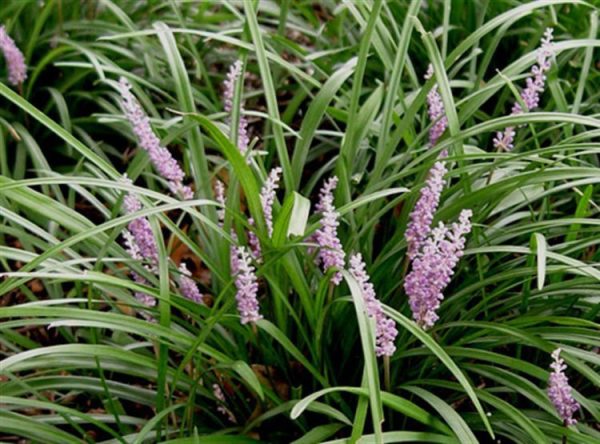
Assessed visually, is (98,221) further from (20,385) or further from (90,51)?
(20,385)

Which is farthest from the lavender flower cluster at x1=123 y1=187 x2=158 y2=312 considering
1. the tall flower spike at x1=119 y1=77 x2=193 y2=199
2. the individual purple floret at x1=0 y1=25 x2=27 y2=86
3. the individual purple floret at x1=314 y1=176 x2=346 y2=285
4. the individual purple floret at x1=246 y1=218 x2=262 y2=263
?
the individual purple floret at x1=0 y1=25 x2=27 y2=86

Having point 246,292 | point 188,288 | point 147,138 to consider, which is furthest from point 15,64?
point 246,292

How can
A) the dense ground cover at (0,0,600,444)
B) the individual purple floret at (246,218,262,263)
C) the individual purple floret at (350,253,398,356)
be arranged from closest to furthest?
the individual purple floret at (350,253,398,356)
the dense ground cover at (0,0,600,444)
the individual purple floret at (246,218,262,263)

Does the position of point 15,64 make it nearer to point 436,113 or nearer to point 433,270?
point 436,113

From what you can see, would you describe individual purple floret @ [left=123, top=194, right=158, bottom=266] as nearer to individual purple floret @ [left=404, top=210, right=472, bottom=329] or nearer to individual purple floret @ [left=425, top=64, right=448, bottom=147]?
individual purple floret @ [left=404, top=210, right=472, bottom=329]

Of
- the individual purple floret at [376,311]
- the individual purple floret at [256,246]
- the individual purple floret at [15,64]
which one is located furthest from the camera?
the individual purple floret at [15,64]

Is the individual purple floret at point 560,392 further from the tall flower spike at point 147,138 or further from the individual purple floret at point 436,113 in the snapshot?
the tall flower spike at point 147,138

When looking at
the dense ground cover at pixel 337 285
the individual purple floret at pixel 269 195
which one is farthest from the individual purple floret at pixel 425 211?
the individual purple floret at pixel 269 195
